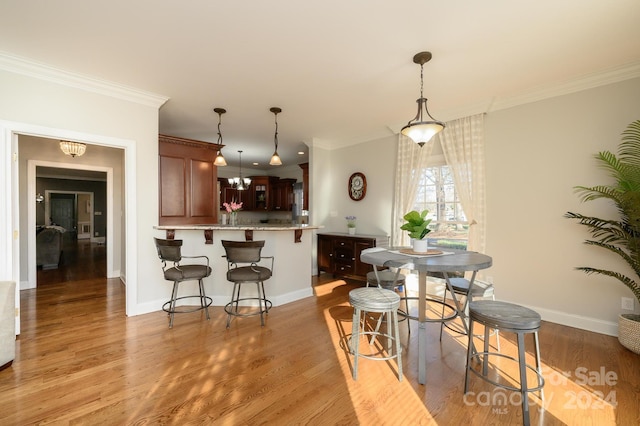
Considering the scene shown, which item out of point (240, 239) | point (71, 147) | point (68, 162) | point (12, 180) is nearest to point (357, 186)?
point (240, 239)

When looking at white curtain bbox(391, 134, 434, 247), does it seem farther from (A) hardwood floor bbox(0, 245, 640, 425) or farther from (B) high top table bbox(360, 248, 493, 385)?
(B) high top table bbox(360, 248, 493, 385)

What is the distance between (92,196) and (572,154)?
45.7 ft

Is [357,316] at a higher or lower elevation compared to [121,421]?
higher

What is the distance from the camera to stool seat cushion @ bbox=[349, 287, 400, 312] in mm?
2105

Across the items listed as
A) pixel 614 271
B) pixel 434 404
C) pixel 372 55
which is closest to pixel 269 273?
pixel 434 404

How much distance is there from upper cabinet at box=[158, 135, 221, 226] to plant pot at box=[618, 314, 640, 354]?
16.5ft

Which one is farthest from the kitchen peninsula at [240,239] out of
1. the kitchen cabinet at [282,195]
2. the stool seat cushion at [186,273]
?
the kitchen cabinet at [282,195]

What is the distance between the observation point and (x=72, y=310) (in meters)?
3.56

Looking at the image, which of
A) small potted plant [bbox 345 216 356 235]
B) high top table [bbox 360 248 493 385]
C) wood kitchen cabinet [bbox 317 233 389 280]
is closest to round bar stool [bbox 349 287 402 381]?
high top table [bbox 360 248 493 385]

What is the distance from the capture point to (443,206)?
4.24 m

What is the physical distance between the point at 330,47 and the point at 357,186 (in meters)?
3.12

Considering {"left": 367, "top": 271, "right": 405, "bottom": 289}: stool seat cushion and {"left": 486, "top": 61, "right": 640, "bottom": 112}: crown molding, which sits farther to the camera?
{"left": 367, "top": 271, "right": 405, "bottom": 289}: stool seat cushion

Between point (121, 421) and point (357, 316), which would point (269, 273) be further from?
point (121, 421)

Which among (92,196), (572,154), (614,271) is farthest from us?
(92,196)
